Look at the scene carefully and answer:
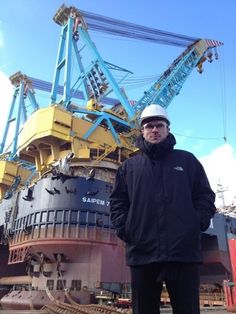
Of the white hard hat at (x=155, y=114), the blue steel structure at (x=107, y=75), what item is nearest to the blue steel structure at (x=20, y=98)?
the blue steel structure at (x=107, y=75)

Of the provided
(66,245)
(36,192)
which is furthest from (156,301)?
(36,192)

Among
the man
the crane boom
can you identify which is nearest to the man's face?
the man

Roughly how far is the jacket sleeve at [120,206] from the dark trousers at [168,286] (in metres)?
0.33

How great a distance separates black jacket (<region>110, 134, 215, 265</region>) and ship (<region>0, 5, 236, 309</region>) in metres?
15.2

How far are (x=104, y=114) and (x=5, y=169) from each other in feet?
43.4

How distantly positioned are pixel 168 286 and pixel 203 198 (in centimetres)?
80

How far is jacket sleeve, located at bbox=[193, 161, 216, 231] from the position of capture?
9.24ft

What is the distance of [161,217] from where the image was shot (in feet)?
9.00

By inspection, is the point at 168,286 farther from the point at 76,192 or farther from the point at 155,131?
the point at 76,192

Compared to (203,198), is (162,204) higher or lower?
lower

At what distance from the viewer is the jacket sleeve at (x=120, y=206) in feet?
9.46

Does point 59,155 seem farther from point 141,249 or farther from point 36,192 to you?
point 141,249

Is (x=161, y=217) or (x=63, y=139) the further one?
(x=63, y=139)

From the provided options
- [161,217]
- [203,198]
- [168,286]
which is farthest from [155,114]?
[168,286]
